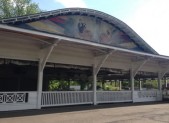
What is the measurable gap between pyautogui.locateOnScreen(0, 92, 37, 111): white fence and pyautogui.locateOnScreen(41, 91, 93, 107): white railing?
28.8 inches

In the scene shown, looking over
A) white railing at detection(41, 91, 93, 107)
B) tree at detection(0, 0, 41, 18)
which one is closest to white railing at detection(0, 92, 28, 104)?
white railing at detection(41, 91, 93, 107)

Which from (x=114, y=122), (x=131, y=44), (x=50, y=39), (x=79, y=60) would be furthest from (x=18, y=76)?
(x=114, y=122)

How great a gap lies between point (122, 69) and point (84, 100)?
5.23 meters

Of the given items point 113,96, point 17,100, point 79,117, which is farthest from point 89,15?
point 79,117

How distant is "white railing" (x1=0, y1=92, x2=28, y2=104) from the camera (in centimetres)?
1246

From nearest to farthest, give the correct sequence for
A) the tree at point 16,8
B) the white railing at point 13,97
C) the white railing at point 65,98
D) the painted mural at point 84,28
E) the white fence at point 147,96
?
the white railing at point 13,97
the white railing at point 65,98
the painted mural at point 84,28
the white fence at point 147,96
the tree at point 16,8

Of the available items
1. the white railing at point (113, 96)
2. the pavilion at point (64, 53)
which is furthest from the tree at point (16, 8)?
the white railing at point (113, 96)

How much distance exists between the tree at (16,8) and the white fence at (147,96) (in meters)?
21.9

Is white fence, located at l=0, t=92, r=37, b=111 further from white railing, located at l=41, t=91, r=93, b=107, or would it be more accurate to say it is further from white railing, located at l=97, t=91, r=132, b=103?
white railing, located at l=97, t=91, r=132, b=103

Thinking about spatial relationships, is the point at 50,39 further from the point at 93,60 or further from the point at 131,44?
the point at 131,44

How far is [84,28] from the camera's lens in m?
17.2

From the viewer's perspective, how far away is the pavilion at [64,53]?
13.2 m

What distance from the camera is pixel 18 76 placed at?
799 inches

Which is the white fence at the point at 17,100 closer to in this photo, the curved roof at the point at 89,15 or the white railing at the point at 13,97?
the white railing at the point at 13,97
